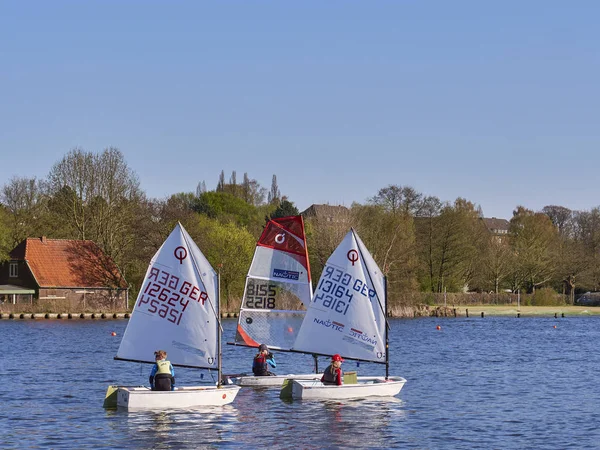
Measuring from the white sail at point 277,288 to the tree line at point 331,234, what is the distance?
4787 centimetres

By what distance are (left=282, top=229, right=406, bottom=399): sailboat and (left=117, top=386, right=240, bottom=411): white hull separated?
16.7 feet

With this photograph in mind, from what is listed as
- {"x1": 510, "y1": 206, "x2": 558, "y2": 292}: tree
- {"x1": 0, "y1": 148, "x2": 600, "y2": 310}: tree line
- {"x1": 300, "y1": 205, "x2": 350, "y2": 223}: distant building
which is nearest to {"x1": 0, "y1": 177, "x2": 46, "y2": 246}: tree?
{"x1": 0, "y1": 148, "x2": 600, "y2": 310}: tree line

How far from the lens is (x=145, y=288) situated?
29.8 metres

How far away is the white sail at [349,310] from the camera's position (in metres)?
33.1

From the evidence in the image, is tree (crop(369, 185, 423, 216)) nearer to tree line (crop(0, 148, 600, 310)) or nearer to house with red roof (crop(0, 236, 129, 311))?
tree line (crop(0, 148, 600, 310))

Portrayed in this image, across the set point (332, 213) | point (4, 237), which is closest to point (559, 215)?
point (332, 213)

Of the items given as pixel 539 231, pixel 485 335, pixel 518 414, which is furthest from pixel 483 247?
pixel 518 414

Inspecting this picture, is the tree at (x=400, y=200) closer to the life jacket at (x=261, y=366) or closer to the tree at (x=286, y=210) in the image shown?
the tree at (x=286, y=210)

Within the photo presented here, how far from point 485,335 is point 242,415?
143 ft

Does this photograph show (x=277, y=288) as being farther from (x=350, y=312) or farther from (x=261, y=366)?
(x=350, y=312)

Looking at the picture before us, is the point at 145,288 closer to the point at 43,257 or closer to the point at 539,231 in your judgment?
the point at 43,257

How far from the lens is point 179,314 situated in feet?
97.3

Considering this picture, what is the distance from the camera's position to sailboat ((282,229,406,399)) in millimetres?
33062

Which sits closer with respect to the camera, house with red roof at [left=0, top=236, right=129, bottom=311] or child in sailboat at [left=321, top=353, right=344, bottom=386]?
child in sailboat at [left=321, top=353, right=344, bottom=386]
